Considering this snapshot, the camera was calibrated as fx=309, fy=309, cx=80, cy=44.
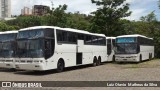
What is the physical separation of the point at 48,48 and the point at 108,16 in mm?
26685

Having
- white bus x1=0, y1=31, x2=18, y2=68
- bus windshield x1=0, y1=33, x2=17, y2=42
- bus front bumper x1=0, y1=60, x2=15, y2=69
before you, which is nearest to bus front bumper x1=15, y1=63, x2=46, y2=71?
bus front bumper x1=0, y1=60, x2=15, y2=69

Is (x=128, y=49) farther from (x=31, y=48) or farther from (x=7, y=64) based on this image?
(x=31, y=48)

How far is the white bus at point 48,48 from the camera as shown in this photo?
19.9m

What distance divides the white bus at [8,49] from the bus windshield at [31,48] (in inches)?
76.7

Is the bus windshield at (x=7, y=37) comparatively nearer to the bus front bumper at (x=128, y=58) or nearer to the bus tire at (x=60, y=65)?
the bus tire at (x=60, y=65)

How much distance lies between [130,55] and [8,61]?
13.0 meters

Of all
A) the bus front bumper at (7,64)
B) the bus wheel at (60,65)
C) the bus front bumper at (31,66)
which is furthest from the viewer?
the bus front bumper at (7,64)

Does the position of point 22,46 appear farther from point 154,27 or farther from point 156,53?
point 154,27

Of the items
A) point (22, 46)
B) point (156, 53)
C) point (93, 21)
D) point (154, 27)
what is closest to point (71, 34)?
point (22, 46)

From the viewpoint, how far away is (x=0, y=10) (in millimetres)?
151375

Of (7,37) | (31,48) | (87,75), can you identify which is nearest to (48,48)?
(31,48)

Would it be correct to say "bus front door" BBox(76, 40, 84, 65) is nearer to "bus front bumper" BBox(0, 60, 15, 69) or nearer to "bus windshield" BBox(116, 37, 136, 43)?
"bus front bumper" BBox(0, 60, 15, 69)

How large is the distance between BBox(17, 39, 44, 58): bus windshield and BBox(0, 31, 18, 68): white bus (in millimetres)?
1947

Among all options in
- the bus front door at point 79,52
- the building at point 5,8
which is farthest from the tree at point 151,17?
the building at point 5,8
